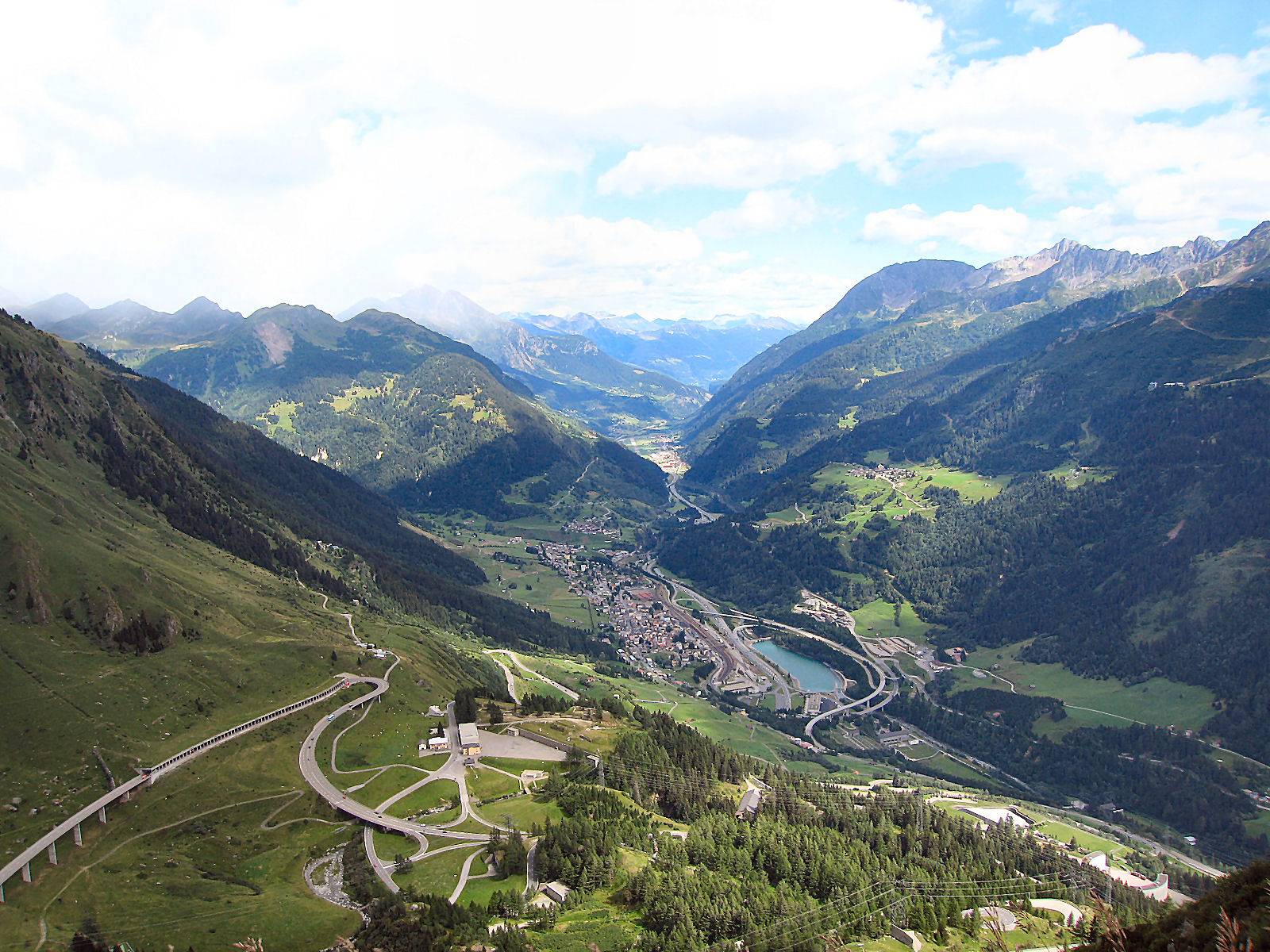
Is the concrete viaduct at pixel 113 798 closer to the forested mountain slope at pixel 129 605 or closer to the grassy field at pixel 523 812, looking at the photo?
the forested mountain slope at pixel 129 605

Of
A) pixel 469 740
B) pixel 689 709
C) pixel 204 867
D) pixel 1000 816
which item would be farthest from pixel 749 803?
pixel 689 709

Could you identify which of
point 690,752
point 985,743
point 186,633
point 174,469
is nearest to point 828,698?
point 985,743

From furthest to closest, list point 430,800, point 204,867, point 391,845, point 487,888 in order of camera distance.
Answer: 1. point 430,800
2. point 391,845
3. point 204,867
4. point 487,888

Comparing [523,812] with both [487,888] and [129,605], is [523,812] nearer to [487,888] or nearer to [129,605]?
[487,888]

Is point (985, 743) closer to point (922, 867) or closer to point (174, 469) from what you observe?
point (922, 867)

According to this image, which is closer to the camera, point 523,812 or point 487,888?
point 487,888

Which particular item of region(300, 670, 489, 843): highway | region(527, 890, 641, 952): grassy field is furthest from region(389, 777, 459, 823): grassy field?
region(527, 890, 641, 952): grassy field

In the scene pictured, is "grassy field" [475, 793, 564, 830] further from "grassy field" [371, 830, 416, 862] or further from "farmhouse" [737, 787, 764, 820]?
"farmhouse" [737, 787, 764, 820]
